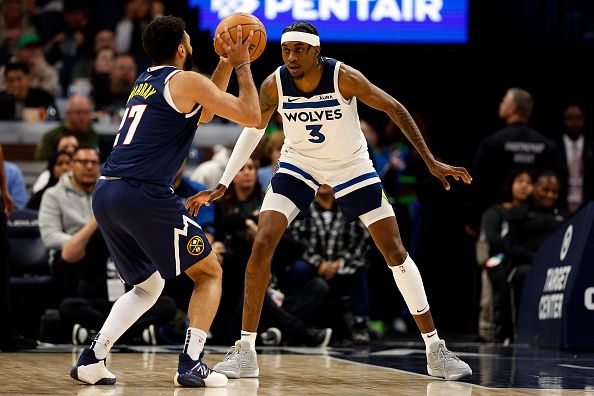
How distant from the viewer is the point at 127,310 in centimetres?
596

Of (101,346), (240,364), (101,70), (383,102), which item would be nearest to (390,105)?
(383,102)

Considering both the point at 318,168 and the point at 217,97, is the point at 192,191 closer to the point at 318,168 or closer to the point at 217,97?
the point at 318,168

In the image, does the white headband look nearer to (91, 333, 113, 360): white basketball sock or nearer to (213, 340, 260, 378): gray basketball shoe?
(213, 340, 260, 378): gray basketball shoe

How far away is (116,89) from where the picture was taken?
12.5m

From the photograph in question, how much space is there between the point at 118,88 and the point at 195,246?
274 inches

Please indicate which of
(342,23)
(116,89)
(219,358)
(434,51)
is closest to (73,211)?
(219,358)

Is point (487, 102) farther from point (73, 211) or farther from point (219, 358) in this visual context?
point (219, 358)

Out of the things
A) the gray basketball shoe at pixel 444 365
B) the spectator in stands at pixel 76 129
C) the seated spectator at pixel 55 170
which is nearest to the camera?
the gray basketball shoe at pixel 444 365

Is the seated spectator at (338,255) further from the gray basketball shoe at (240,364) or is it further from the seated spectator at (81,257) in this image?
the gray basketball shoe at (240,364)

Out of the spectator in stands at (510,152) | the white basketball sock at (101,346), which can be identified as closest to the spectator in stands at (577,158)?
the spectator in stands at (510,152)

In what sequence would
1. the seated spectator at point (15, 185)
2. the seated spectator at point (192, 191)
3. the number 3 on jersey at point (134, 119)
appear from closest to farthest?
1. the number 3 on jersey at point (134, 119)
2. the seated spectator at point (192, 191)
3. the seated spectator at point (15, 185)

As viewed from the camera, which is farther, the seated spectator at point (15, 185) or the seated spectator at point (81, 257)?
the seated spectator at point (15, 185)

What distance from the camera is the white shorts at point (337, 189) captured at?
6.56 metres

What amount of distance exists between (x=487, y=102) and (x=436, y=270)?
232 centimetres
